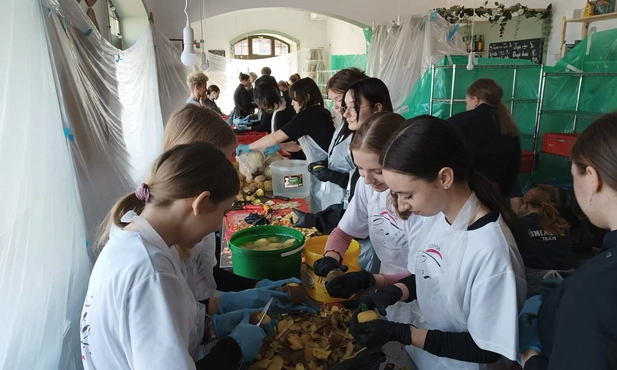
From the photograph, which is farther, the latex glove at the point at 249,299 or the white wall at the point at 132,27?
the white wall at the point at 132,27

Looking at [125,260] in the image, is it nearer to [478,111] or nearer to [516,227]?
[516,227]

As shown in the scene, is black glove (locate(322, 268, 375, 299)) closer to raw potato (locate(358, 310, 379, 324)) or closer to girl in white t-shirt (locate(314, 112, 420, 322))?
girl in white t-shirt (locate(314, 112, 420, 322))

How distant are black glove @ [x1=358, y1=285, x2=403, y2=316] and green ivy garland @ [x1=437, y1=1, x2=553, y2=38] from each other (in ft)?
16.7

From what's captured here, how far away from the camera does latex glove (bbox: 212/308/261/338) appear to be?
121cm

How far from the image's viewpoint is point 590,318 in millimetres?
705

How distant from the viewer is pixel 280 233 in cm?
167

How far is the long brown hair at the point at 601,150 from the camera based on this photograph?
0.79m

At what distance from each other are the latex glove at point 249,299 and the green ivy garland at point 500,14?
5.16 m

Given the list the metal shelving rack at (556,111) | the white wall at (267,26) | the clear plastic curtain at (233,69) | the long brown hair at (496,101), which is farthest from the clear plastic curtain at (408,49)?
the white wall at (267,26)

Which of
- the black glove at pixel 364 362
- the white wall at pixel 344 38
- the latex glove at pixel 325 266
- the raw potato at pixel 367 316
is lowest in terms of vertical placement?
the black glove at pixel 364 362

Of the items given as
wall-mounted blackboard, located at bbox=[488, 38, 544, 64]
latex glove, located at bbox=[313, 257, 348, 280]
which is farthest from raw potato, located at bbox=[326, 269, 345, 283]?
wall-mounted blackboard, located at bbox=[488, 38, 544, 64]

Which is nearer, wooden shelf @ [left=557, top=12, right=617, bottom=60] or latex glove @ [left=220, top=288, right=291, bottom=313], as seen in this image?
latex glove @ [left=220, top=288, right=291, bottom=313]

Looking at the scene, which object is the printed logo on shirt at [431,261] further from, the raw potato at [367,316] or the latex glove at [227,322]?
the latex glove at [227,322]

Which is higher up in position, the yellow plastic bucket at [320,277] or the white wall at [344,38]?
the white wall at [344,38]
